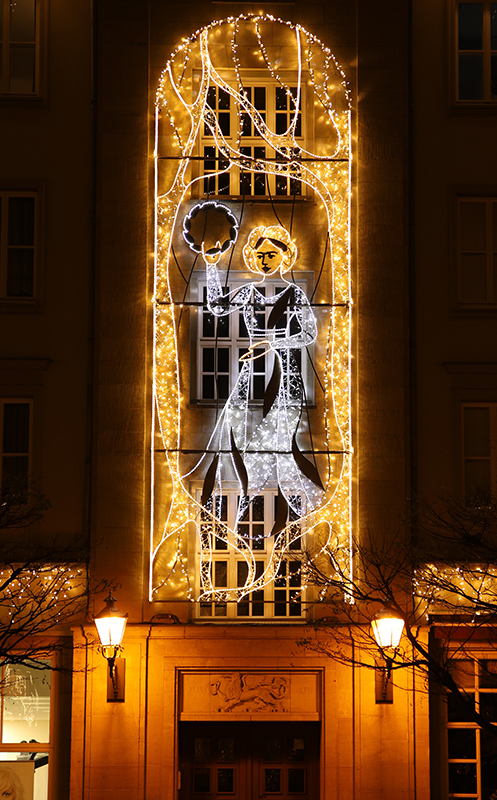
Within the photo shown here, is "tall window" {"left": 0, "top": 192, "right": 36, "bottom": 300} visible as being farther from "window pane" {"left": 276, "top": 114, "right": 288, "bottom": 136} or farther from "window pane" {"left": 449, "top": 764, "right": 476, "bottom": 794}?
"window pane" {"left": 449, "top": 764, "right": 476, "bottom": 794}

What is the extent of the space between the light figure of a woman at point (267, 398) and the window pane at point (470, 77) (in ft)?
14.3

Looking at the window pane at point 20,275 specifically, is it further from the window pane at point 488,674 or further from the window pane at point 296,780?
the window pane at point 488,674

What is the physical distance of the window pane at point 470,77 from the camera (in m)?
17.1

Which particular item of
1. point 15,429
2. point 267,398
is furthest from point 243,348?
Answer: point 15,429

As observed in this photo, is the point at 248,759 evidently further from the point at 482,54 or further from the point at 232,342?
the point at 482,54

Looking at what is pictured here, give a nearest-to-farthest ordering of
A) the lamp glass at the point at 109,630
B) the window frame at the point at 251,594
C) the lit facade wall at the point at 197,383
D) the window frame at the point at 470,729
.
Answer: the lamp glass at the point at 109,630 < the lit facade wall at the point at 197,383 < the window frame at the point at 470,729 < the window frame at the point at 251,594

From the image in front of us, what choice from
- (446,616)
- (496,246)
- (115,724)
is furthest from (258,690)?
(496,246)

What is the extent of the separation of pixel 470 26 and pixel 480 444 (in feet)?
25.3

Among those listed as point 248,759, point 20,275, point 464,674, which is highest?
point 20,275

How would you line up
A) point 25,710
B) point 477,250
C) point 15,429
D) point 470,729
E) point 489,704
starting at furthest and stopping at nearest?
point 477,250
point 15,429
point 489,704
point 470,729
point 25,710

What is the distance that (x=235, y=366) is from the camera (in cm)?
1634

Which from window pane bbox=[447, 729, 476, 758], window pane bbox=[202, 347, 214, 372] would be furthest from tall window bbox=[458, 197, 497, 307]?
window pane bbox=[447, 729, 476, 758]

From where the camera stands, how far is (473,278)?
16.8 metres

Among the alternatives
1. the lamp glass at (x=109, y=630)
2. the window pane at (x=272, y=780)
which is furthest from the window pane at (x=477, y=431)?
the lamp glass at (x=109, y=630)
